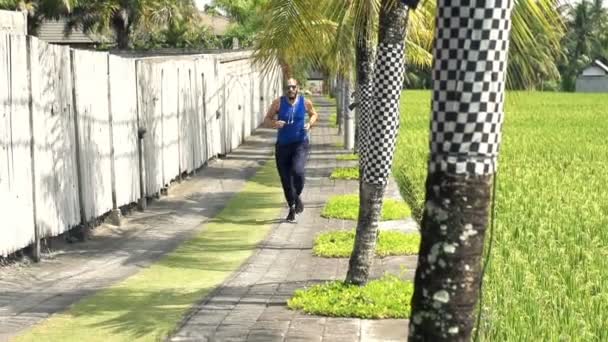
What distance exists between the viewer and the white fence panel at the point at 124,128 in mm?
13023

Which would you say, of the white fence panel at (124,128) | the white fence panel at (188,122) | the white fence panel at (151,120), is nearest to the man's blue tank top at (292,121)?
the white fence panel at (124,128)

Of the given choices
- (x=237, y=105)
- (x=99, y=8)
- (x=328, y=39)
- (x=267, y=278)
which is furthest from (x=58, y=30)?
(x=267, y=278)

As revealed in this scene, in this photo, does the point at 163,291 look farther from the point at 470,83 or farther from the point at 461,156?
the point at 470,83

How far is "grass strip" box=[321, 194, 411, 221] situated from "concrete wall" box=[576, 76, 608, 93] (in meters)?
83.7

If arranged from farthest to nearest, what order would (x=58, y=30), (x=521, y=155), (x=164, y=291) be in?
1. (x=58, y=30)
2. (x=521, y=155)
3. (x=164, y=291)

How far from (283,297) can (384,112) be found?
1.87 meters

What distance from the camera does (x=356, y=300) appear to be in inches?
312

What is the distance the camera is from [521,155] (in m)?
22.4

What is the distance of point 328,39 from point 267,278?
4.99m

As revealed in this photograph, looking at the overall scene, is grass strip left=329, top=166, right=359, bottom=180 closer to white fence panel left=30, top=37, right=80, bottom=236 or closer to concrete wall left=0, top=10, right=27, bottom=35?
white fence panel left=30, top=37, right=80, bottom=236

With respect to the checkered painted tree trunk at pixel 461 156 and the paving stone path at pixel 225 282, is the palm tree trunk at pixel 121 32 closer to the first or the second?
the paving stone path at pixel 225 282

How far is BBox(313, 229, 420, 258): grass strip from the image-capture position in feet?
34.4

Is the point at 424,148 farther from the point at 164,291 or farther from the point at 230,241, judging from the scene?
the point at 164,291

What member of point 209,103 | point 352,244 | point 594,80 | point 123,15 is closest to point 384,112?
point 352,244
